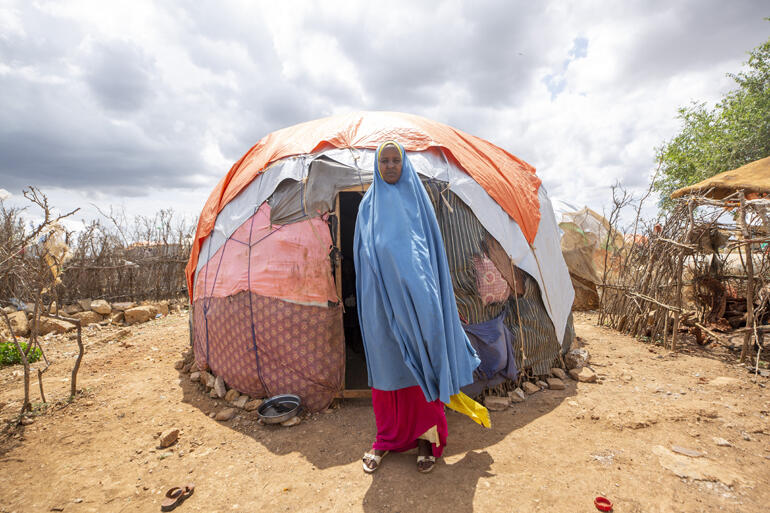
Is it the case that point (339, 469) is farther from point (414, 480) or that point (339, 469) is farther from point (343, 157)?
point (343, 157)

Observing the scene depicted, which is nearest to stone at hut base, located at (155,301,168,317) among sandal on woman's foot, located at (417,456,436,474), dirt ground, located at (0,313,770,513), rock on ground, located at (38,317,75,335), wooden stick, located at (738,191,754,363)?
rock on ground, located at (38,317,75,335)

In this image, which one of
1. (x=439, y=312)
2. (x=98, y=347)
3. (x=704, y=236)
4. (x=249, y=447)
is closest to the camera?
(x=439, y=312)

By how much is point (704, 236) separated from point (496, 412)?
156 inches

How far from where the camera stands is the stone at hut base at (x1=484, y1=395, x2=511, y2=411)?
3387 millimetres

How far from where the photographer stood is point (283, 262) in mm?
3469

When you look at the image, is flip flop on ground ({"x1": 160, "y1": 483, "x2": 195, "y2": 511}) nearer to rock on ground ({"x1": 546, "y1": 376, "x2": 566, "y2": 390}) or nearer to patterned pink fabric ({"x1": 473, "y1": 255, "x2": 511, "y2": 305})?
patterned pink fabric ({"x1": 473, "y1": 255, "x2": 511, "y2": 305})

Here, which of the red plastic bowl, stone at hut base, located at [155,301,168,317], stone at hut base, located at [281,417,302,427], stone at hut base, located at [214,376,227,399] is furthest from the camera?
stone at hut base, located at [155,301,168,317]

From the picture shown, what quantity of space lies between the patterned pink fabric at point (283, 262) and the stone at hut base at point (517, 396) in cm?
201

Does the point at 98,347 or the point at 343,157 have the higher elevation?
the point at 343,157

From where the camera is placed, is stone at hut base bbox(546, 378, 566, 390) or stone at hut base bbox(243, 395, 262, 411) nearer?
stone at hut base bbox(243, 395, 262, 411)

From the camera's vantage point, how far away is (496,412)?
3346 mm

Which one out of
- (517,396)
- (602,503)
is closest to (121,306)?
(517,396)

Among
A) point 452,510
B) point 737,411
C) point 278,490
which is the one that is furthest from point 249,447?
point 737,411

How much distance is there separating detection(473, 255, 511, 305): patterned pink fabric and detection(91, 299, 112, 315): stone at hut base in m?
7.70
